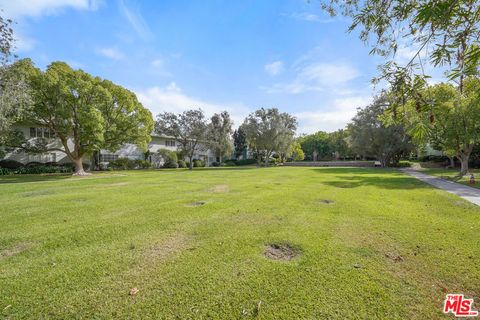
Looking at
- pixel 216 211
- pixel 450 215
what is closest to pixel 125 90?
pixel 216 211

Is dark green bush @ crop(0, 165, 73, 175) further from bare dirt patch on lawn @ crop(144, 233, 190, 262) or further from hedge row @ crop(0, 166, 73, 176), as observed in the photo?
bare dirt patch on lawn @ crop(144, 233, 190, 262)

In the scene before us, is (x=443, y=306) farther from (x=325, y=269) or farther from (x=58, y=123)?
(x=58, y=123)

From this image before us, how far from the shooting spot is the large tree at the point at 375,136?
96.4ft

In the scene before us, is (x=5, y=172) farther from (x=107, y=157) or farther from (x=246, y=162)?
(x=246, y=162)

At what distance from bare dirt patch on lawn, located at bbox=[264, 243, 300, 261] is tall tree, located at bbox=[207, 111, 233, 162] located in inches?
1145

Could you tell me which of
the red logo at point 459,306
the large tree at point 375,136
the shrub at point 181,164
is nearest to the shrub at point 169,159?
the shrub at point 181,164

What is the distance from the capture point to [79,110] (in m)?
17.8

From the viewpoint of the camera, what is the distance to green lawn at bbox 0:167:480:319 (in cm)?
243

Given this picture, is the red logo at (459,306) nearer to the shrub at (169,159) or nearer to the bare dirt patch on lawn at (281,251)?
the bare dirt patch on lawn at (281,251)

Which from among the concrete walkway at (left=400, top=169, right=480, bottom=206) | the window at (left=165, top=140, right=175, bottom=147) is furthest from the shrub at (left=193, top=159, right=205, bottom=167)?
the concrete walkway at (left=400, top=169, right=480, bottom=206)

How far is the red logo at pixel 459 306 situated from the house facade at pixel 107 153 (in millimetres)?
28513

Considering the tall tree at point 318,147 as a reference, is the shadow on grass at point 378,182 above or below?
below

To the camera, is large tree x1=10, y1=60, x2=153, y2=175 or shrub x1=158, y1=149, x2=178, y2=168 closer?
large tree x1=10, y1=60, x2=153, y2=175

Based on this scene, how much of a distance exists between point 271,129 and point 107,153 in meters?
23.0
